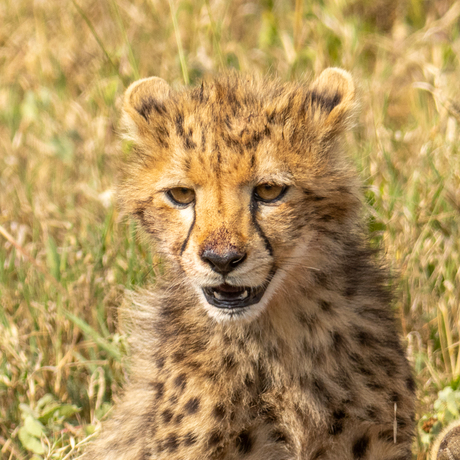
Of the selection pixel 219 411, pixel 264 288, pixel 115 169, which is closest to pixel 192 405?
pixel 219 411

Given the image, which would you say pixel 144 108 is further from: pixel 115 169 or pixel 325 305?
pixel 115 169

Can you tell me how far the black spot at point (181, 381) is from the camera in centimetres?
261

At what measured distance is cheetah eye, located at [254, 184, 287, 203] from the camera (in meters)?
2.38

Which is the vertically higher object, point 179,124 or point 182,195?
point 179,124

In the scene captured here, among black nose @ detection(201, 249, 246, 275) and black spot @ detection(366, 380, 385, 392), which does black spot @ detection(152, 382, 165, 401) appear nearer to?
black nose @ detection(201, 249, 246, 275)

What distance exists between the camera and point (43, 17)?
6.42 m

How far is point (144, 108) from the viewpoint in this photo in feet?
9.12

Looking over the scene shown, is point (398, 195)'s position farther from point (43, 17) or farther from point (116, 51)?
point (43, 17)

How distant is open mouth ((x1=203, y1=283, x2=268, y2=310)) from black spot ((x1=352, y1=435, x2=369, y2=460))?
653 millimetres

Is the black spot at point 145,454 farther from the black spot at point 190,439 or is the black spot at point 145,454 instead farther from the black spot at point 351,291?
the black spot at point 351,291

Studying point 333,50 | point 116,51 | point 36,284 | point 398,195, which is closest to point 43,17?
point 116,51

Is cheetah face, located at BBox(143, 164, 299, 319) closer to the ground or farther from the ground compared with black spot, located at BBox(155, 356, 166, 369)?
farther from the ground

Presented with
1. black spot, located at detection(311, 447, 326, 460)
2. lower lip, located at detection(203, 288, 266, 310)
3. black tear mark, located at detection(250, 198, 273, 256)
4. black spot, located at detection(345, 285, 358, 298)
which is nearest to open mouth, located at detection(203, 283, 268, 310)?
lower lip, located at detection(203, 288, 266, 310)

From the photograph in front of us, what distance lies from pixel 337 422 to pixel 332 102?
110 centimetres
